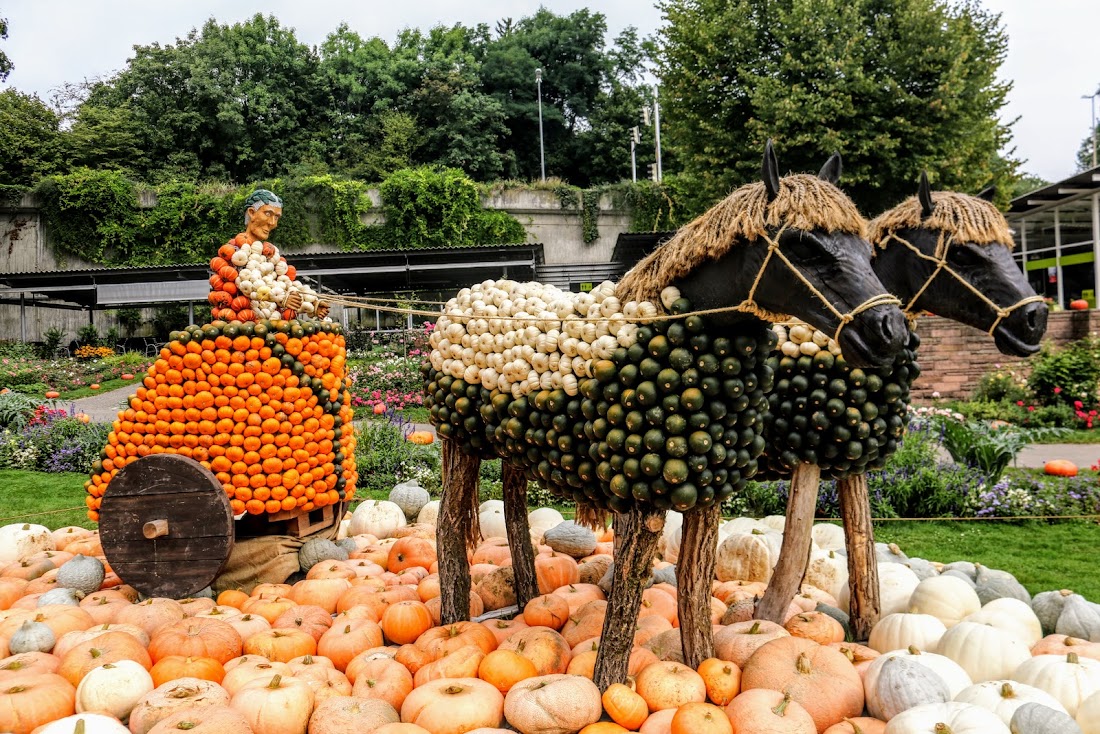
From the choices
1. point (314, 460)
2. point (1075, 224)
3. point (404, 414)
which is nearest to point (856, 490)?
point (314, 460)

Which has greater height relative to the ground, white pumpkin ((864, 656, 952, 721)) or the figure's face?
the figure's face

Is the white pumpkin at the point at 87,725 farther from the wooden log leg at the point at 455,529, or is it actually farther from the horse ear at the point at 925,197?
the horse ear at the point at 925,197

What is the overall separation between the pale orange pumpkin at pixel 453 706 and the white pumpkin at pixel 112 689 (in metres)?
1.15

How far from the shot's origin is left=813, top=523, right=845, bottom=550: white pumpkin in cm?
514

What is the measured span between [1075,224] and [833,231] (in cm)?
2673

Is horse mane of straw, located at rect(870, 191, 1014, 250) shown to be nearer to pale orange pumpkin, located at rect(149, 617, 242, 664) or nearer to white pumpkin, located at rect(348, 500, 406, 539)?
pale orange pumpkin, located at rect(149, 617, 242, 664)

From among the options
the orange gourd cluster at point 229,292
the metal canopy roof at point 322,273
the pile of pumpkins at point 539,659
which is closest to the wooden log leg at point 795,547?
the pile of pumpkins at point 539,659

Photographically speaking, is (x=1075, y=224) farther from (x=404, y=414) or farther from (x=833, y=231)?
(x=833, y=231)

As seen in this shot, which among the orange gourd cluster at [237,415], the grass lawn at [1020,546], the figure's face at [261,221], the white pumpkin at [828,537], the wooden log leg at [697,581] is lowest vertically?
the grass lawn at [1020,546]

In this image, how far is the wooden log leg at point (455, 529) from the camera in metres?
3.92

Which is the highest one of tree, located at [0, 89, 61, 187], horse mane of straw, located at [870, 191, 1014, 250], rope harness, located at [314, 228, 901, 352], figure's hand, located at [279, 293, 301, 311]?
tree, located at [0, 89, 61, 187]

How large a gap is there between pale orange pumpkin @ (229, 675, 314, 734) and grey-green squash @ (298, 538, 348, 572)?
1928 millimetres

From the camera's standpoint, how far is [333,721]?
9.04 feet

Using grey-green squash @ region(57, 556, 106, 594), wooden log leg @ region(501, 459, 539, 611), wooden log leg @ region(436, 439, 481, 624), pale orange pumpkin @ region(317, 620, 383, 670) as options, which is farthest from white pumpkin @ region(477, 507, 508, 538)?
grey-green squash @ region(57, 556, 106, 594)
